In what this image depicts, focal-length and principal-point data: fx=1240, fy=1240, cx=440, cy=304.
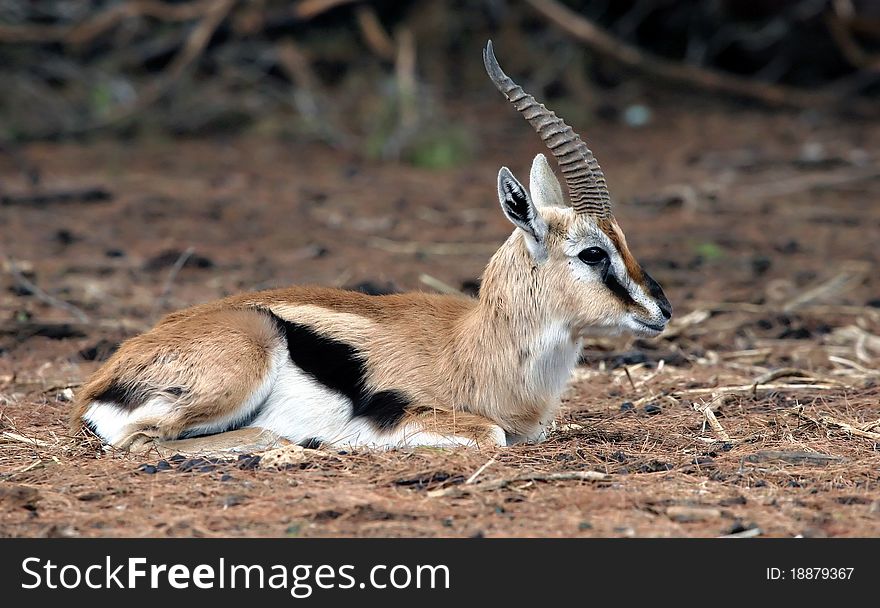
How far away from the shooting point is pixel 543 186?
6.79 meters

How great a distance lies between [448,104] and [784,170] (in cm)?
494

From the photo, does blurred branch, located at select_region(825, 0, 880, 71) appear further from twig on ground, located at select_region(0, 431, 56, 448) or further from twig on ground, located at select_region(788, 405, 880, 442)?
twig on ground, located at select_region(0, 431, 56, 448)


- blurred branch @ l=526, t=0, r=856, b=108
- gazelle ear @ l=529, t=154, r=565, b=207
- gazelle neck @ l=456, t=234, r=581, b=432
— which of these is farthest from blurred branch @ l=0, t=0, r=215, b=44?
gazelle neck @ l=456, t=234, r=581, b=432

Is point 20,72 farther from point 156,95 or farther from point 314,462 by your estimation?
point 314,462

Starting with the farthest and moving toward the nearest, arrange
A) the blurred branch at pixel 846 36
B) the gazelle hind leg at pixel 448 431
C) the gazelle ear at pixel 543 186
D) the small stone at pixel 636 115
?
the small stone at pixel 636 115 < the blurred branch at pixel 846 36 < the gazelle ear at pixel 543 186 < the gazelle hind leg at pixel 448 431

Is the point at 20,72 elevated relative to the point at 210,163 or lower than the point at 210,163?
elevated

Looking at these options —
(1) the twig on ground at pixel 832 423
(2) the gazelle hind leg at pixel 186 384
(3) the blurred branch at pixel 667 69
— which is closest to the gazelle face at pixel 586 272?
(1) the twig on ground at pixel 832 423

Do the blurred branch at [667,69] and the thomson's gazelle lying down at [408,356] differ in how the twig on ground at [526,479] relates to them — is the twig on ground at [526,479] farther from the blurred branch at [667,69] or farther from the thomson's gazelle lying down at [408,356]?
the blurred branch at [667,69]

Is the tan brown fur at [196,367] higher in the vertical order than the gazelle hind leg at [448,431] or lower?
higher

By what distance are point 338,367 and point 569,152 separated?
62.8 inches

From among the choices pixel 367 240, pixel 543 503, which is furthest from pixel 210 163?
pixel 543 503

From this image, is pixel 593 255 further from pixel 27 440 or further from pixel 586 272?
pixel 27 440

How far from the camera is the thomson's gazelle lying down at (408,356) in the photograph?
613 centimetres

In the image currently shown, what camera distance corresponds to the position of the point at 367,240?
40.1 ft
